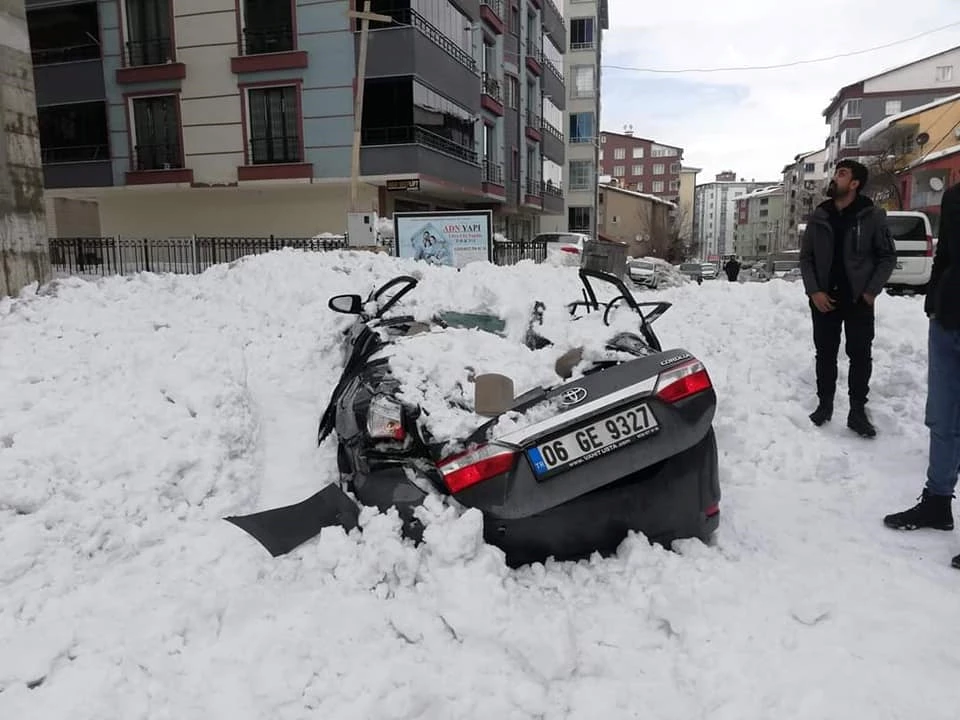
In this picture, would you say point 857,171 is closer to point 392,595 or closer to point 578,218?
point 392,595

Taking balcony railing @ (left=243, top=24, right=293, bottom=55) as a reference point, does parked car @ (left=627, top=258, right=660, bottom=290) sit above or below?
below

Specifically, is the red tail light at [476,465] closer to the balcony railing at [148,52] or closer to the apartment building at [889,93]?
the balcony railing at [148,52]

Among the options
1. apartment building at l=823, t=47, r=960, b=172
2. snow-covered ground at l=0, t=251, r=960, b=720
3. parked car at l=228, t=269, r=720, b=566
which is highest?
apartment building at l=823, t=47, r=960, b=172

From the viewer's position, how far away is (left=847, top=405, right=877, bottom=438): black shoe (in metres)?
4.76

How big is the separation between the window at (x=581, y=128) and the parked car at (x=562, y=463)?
168ft

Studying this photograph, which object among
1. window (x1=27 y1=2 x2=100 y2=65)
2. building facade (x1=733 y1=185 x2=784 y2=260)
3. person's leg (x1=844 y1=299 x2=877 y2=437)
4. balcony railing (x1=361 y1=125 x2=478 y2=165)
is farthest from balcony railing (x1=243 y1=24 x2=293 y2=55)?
building facade (x1=733 y1=185 x2=784 y2=260)

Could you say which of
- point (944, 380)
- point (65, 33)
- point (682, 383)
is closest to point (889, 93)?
point (65, 33)

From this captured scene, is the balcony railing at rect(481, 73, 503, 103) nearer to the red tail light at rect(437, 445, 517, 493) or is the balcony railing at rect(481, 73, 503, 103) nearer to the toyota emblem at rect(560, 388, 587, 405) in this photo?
the toyota emblem at rect(560, 388, 587, 405)

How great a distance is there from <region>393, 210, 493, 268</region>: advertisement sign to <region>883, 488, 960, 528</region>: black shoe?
10.8 meters

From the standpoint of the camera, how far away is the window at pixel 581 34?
50344 mm

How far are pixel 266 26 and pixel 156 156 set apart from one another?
21.0 ft

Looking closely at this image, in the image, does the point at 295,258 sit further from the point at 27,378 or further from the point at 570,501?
the point at 570,501

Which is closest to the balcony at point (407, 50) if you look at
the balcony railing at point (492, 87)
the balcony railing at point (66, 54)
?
the balcony railing at point (492, 87)

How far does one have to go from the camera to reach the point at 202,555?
2902mm
